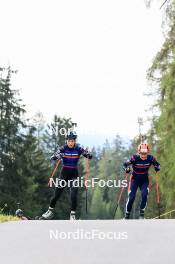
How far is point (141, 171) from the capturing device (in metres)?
8.52

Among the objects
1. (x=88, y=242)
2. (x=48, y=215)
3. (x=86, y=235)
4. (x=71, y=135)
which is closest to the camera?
(x=88, y=242)

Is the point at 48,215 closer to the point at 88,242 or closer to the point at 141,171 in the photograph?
the point at 141,171

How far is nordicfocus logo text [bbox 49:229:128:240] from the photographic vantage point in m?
6.76

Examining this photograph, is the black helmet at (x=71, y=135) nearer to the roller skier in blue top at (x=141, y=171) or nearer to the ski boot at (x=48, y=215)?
the roller skier in blue top at (x=141, y=171)

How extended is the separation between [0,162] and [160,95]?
7.47 m

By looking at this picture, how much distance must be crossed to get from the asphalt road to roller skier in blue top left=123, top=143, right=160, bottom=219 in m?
0.70

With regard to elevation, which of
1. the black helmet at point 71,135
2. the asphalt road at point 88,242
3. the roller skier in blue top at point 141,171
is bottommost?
the asphalt road at point 88,242

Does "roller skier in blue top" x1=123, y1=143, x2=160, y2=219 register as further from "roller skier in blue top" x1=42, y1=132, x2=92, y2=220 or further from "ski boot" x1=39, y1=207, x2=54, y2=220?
"ski boot" x1=39, y1=207, x2=54, y2=220

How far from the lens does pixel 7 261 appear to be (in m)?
5.67

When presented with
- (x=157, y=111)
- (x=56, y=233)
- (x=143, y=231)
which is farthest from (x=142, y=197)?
(x=157, y=111)

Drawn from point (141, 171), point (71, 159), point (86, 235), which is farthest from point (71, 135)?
point (86, 235)

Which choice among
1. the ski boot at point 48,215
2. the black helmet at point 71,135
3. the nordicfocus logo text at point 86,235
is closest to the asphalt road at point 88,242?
the nordicfocus logo text at point 86,235

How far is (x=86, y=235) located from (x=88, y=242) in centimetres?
43

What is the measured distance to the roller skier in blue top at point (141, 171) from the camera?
8375 mm
